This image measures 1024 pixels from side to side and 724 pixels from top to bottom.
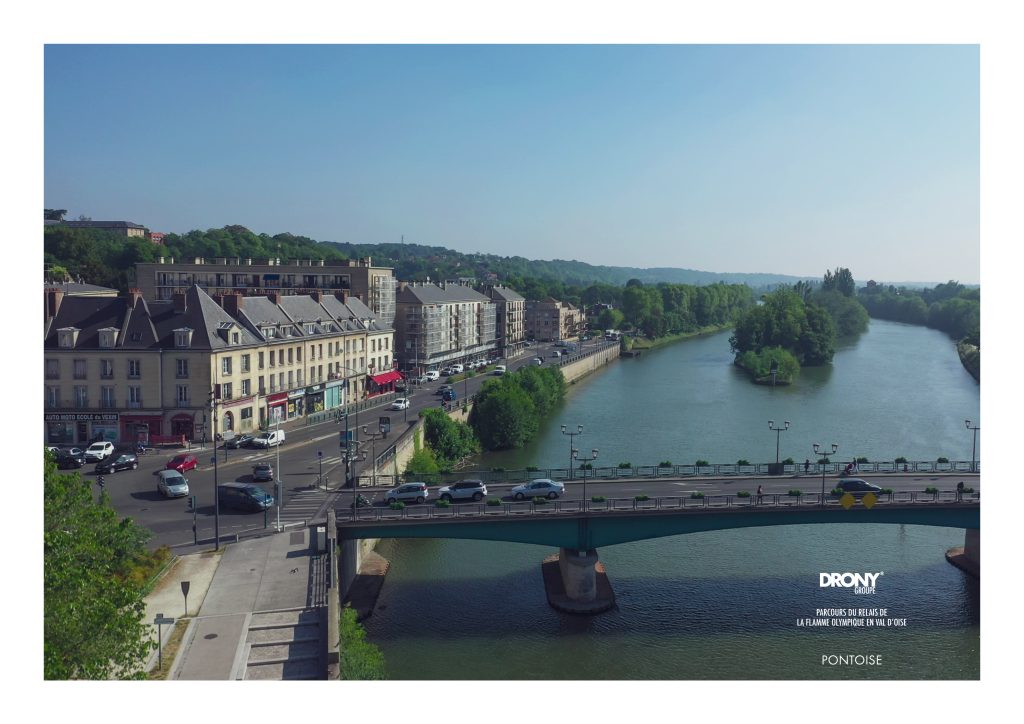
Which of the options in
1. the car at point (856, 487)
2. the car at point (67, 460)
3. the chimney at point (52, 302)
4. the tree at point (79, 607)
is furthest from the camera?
the chimney at point (52, 302)

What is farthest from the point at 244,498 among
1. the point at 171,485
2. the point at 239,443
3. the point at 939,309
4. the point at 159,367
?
the point at 939,309

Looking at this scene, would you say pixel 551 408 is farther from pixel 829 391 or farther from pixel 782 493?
pixel 782 493

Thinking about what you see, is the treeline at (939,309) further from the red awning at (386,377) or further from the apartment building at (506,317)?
the red awning at (386,377)

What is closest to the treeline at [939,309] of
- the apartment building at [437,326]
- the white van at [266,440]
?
the apartment building at [437,326]

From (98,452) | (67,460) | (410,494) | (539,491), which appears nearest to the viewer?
(410,494)

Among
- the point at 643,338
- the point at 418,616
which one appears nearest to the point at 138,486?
the point at 418,616

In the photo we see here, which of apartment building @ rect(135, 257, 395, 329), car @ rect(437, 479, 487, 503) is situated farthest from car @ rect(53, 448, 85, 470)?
apartment building @ rect(135, 257, 395, 329)

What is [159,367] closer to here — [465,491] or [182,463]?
[182,463]
